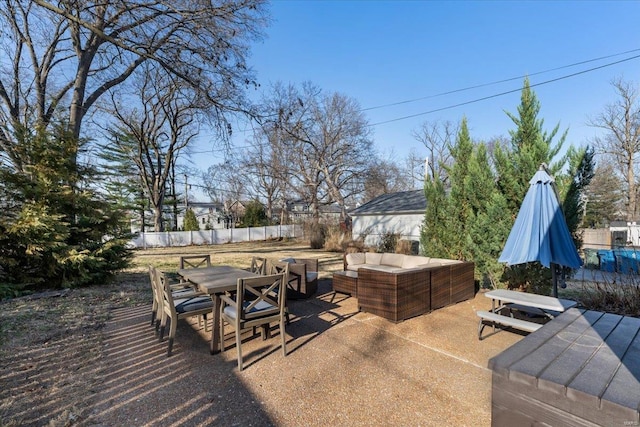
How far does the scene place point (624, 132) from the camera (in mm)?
21797

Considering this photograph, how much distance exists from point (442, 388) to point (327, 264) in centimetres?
822

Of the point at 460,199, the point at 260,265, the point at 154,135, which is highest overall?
the point at 154,135

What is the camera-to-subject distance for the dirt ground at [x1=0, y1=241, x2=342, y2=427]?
2436mm

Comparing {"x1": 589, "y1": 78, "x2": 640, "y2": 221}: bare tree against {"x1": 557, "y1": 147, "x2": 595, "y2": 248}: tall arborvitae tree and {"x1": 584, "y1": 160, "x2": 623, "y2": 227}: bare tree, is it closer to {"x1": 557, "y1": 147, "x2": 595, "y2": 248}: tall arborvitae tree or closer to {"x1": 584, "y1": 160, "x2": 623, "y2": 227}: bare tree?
{"x1": 584, "y1": 160, "x2": 623, "y2": 227}: bare tree

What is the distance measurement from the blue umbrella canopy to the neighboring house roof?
10.3m

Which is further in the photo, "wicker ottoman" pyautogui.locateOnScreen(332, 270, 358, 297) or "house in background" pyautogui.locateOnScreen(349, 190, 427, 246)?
"house in background" pyautogui.locateOnScreen(349, 190, 427, 246)

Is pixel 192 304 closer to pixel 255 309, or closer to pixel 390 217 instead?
pixel 255 309

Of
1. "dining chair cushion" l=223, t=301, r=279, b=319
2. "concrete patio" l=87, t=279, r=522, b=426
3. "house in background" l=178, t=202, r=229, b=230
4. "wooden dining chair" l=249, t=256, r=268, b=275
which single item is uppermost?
"house in background" l=178, t=202, r=229, b=230

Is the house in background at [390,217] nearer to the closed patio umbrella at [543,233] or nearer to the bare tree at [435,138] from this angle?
the closed patio umbrella at [543,233]

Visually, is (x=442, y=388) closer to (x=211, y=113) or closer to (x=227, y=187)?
(x=211, y=113)

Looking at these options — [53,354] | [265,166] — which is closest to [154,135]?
[265,166]

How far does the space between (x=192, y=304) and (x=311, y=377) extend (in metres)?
1.80

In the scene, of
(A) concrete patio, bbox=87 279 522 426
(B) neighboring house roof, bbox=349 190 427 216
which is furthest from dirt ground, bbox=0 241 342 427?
(B) neighboring house roof, bbox=349 190 427 216

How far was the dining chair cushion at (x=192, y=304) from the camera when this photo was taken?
3670 millimetres
